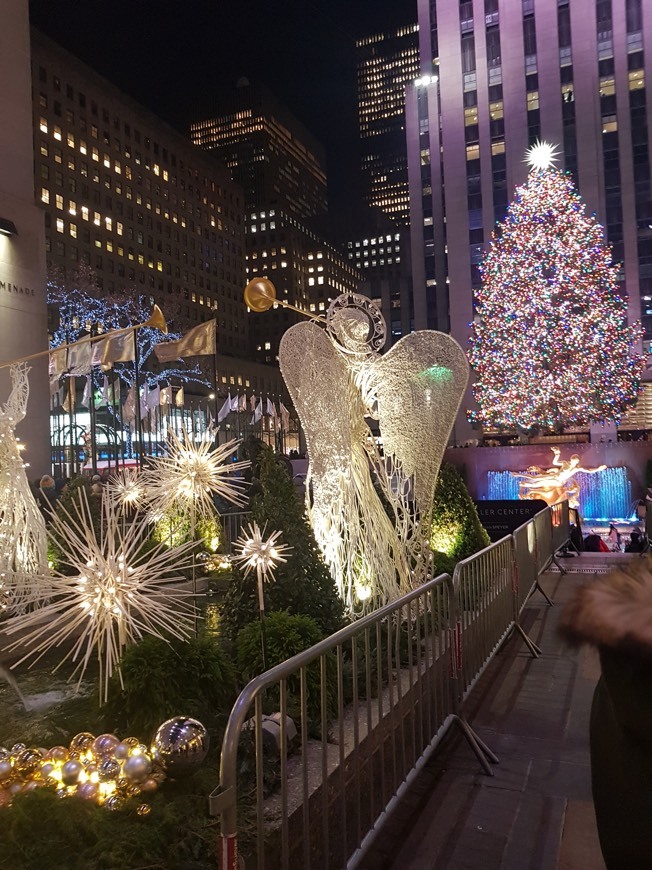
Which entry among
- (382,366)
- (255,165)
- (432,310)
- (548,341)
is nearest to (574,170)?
(432,310)

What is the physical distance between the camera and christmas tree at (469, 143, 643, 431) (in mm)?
31734

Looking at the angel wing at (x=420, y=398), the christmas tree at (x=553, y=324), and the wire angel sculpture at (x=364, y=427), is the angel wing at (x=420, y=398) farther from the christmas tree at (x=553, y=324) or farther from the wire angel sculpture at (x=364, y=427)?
the christmas tree at (x=553, y=324)

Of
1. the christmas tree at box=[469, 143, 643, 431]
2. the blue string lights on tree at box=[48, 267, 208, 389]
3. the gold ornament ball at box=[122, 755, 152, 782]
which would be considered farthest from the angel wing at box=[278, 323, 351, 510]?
the blue string lights on tree at box=[48, 267, 208, 389]

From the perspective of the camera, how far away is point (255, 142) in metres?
177

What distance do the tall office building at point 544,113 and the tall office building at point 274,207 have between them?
63.0 m

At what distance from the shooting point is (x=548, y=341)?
32.1 meters

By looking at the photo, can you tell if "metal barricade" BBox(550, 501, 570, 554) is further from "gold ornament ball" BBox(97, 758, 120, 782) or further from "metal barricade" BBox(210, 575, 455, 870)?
"gold ornament ball" BBox(97, 758, 120, 782)

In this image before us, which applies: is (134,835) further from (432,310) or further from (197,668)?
(432,310)

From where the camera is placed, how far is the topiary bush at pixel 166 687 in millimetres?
4078

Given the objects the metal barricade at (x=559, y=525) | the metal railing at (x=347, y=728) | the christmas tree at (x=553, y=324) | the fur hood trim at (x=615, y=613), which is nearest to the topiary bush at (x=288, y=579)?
the metal railing at (x=347, y=728)

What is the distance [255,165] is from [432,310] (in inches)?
5286

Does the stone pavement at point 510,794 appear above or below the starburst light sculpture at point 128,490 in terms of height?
below

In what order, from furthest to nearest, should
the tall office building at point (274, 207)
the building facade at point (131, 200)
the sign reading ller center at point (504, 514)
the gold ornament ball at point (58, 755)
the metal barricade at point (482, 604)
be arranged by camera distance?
the tall office building at point (274, 207), the building facade at point (131, 200), the sign reading ller center at point (504, 514), the metal barricade at point (482, 604), the gold ornament ball at point (58, 755)

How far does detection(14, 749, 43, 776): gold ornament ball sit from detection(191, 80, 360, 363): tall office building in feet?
371
